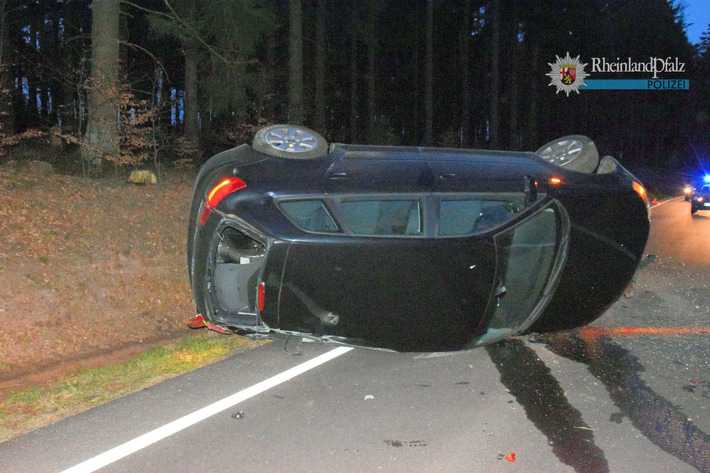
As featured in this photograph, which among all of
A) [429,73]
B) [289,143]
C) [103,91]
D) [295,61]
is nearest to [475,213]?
[289,143]

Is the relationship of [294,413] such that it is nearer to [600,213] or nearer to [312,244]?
[312,244]

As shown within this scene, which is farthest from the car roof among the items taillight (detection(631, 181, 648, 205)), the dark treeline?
the dark treeline

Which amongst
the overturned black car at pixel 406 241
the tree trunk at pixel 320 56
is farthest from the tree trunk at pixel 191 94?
the overturned black car at pixel 406 241

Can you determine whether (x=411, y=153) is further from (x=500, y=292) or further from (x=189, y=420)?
(x=189, y=420)

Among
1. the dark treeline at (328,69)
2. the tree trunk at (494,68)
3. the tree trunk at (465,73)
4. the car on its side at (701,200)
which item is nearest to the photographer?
the dark treeline at (328,69)

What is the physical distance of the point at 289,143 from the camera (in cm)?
505

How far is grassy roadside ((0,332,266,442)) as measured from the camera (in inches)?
189

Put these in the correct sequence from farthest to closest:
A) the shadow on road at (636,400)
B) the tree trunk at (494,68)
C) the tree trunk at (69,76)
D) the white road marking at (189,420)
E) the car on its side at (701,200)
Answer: the tree trunk at (494,68) → the car on its side at (701,200) → the tree trunk at (69,76) → the shadow on road at (636,400) → the white road marking at (189,420)

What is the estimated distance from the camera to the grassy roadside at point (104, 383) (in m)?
4.79

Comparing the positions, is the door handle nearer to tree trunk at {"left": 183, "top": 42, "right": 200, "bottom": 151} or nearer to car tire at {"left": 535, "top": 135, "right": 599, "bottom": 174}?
car tire at {"left": 535, "top": 135, "right": 599, "bottom": 174}

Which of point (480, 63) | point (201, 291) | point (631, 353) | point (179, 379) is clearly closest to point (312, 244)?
point (201, 291)

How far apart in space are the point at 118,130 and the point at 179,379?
801 cm

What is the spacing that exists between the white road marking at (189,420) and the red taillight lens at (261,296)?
85cm

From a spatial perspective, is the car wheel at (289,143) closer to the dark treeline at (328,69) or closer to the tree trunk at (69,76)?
the dark treeline at (328,69)
